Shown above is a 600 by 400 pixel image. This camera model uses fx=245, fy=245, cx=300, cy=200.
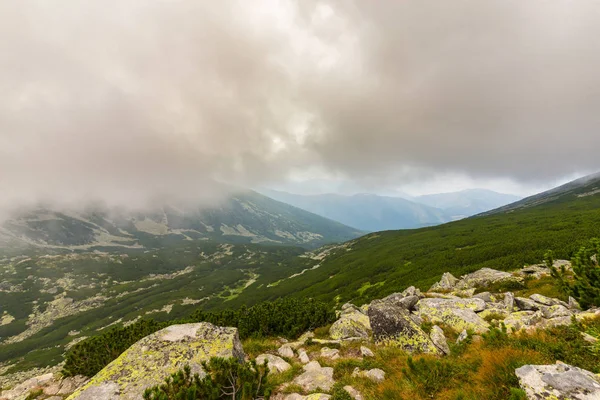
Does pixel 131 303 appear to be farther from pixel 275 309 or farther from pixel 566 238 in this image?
pixel 566 238

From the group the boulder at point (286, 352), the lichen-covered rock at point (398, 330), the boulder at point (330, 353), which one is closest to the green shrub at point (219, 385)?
the boulder at point (286, 352)

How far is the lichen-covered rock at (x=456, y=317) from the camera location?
48.7 ft

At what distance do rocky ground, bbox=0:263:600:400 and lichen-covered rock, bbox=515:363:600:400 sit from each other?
0.02 meters

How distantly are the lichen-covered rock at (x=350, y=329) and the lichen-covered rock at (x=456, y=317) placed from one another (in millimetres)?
4184

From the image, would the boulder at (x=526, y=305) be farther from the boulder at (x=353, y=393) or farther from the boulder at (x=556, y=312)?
the boulder at (x=353, y=393)

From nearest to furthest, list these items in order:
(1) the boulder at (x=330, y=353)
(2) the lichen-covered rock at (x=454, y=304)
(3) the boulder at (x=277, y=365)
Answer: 1. (3) the boulder at (x=277, y=365)
2. (1) the boulder at (x=330, y=353)
3. (2) the lichen-covered rock at (x=454, y=304)

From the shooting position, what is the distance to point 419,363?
8.33m

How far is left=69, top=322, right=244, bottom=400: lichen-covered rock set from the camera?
8656 mm

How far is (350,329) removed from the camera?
1684 centimetres

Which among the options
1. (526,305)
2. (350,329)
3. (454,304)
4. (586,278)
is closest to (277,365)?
(350,329)

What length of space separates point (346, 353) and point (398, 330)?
3.20 meters

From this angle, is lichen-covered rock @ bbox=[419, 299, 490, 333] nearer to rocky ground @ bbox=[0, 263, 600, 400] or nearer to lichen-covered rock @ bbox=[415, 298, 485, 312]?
rocky ground @ bbox=[0, 263, 600, 400]

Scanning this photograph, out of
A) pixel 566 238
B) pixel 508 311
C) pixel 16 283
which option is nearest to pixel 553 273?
pixel 508 311

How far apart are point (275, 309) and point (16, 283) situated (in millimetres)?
285756
